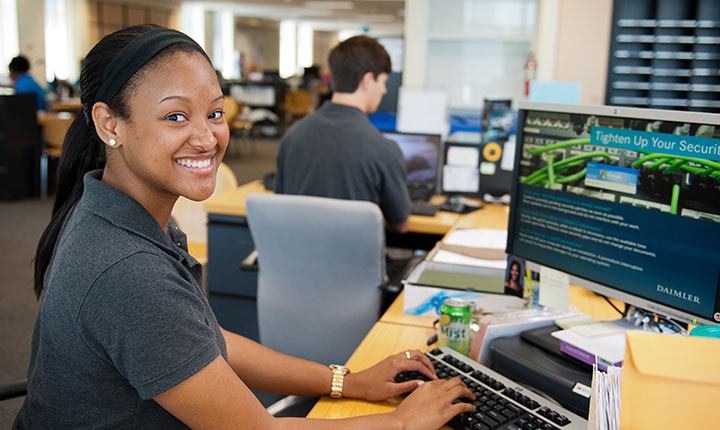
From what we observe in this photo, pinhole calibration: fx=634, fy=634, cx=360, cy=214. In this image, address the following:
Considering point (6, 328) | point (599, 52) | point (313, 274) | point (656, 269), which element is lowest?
point (6, 328)

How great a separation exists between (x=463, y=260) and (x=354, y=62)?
1.08 meters

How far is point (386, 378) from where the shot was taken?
1.15 m

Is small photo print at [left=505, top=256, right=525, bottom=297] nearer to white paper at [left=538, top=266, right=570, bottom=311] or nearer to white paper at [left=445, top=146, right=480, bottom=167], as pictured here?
white paper at [left=538, top=266, right=570, bottom=311]

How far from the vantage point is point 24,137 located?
616 cm

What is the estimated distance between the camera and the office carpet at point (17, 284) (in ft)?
8.63

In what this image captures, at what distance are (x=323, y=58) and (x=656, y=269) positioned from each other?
80.9 feet

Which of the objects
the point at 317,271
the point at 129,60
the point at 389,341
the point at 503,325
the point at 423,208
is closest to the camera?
the point at 129,60

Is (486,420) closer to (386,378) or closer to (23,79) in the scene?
(386,378)

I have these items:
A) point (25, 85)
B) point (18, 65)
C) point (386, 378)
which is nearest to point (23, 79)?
point (25, 85)

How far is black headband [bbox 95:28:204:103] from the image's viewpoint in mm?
869

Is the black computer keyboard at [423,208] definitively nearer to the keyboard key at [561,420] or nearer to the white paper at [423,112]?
the white paper at [423,112]

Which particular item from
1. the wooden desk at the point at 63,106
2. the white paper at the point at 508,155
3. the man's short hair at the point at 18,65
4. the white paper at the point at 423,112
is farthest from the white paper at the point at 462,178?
the wooden desk at the point at 63,106

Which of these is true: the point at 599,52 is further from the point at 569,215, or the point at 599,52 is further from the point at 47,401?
the point at 47,401

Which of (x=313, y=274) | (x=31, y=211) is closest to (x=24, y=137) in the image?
(x=31, y=211)
